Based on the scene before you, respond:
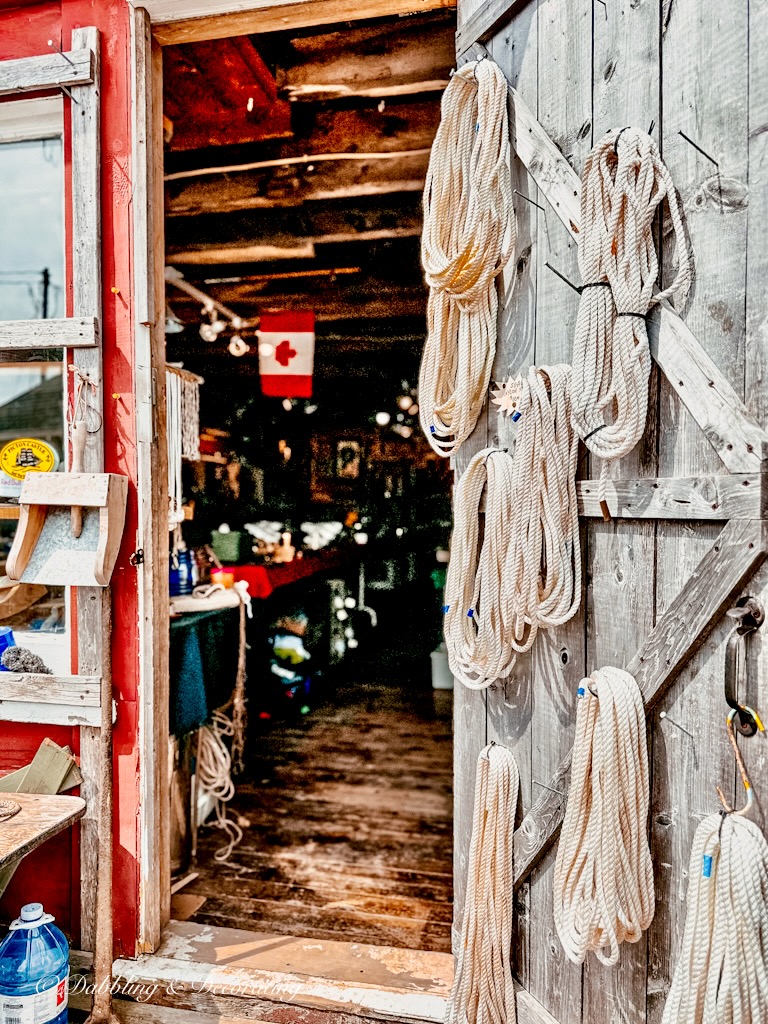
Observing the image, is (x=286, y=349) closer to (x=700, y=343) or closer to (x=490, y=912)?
(x=700, y=343)

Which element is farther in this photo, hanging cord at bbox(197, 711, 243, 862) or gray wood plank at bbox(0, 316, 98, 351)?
hanging cord at bbox(197, 711, 243, 862)

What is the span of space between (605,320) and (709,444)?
35 cm

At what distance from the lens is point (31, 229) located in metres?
2.39

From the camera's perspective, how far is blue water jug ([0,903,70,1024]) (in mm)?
1772

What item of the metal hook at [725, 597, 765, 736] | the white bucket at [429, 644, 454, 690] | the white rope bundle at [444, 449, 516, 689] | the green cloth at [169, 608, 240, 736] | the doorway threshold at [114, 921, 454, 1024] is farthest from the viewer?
the white bucket at [429, 644, 454, 690]

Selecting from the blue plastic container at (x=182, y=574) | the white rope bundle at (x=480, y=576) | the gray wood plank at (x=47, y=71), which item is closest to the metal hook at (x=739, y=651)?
the white rope bundle at (x=480, y=576)

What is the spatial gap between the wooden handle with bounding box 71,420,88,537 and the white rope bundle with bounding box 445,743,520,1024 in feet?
4.66

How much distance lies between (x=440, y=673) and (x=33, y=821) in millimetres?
4256

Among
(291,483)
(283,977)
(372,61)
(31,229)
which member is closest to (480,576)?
(283,977)

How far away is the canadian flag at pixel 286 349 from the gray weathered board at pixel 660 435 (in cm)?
281

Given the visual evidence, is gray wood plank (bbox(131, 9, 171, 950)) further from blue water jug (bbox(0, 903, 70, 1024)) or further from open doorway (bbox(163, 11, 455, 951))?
open doorway (bbox(163, 11, 455, 951))

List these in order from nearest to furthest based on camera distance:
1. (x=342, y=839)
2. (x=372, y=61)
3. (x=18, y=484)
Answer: (x=18, y=484)
(x=372, y=61)
(x=342, y=839)

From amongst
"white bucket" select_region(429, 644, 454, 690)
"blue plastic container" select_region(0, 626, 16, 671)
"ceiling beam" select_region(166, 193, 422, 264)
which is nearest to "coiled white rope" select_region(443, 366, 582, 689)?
"blue plastic container" select_region(0, 626, 16, 671)

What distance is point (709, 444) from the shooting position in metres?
1.37
